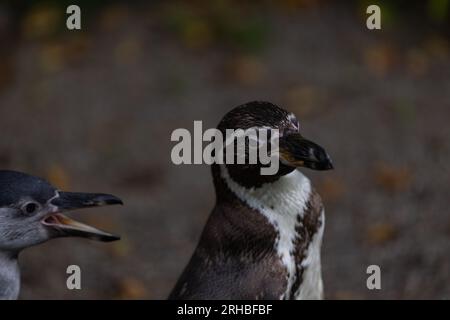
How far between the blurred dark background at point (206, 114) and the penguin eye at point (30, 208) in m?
1.66

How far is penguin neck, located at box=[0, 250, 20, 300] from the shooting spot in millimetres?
4285

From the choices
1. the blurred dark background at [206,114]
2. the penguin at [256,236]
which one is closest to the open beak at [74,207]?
the penguin at [256,236]

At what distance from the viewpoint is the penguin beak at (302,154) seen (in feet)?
13.0

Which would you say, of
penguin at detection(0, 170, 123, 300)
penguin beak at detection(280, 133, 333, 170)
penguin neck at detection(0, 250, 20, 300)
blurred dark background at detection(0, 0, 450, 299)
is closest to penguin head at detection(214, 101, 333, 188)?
penguin beak at detection(280, 133, 333, 170)

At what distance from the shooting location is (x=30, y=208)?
168 inches

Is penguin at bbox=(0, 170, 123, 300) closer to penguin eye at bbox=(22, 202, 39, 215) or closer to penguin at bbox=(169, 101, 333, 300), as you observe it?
penguin eye at bbox=(22, 202, 39, 215)

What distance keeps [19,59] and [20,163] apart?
181 cm

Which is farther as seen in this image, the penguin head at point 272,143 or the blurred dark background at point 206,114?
the blurred dark background at point 206,114

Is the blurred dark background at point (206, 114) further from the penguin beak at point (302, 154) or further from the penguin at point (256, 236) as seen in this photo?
the penguin beak at point (302, 154)

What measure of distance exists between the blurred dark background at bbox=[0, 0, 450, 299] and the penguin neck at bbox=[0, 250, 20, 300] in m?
1.49

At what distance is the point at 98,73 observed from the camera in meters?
8.74

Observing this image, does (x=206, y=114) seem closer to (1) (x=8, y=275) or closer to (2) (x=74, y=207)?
(2) (x=74, y=207)

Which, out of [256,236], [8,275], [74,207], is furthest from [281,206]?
[8,275]
